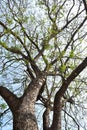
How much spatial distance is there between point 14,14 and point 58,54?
6.63 feet

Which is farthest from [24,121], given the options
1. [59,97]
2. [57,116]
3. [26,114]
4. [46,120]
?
[46,120]

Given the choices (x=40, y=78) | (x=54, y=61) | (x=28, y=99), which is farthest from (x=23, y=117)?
(x=54, y=61)

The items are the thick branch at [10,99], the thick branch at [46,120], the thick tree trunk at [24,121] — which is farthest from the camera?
the thick branch at [46,120]

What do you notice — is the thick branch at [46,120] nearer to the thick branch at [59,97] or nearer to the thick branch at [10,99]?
the thick branch at [59,97]

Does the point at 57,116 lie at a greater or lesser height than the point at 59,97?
lesser

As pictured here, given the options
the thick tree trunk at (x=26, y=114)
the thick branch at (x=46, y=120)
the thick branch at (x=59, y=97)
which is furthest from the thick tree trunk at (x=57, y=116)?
the thick branch at (x=46, y=120)

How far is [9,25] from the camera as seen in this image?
8156 millimetres

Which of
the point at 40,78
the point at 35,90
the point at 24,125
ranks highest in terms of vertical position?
the point at 40,78

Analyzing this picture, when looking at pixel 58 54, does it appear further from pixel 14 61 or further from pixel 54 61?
pixel 14 61

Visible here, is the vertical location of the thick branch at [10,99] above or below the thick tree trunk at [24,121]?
above

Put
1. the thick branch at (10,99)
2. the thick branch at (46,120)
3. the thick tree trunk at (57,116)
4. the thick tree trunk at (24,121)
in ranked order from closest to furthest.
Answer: the thick tree trunk at (24,121), the thick tree trunk at (57,116), the thick branch at (10,99), the thick branch at (46,120)

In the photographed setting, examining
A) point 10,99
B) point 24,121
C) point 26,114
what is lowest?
point 24,121

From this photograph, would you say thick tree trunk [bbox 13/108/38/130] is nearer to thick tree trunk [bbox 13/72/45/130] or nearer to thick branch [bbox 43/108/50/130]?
thick tree trunk [bbox 13/72/45/130]

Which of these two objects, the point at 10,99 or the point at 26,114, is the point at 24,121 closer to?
the point at 26,114
